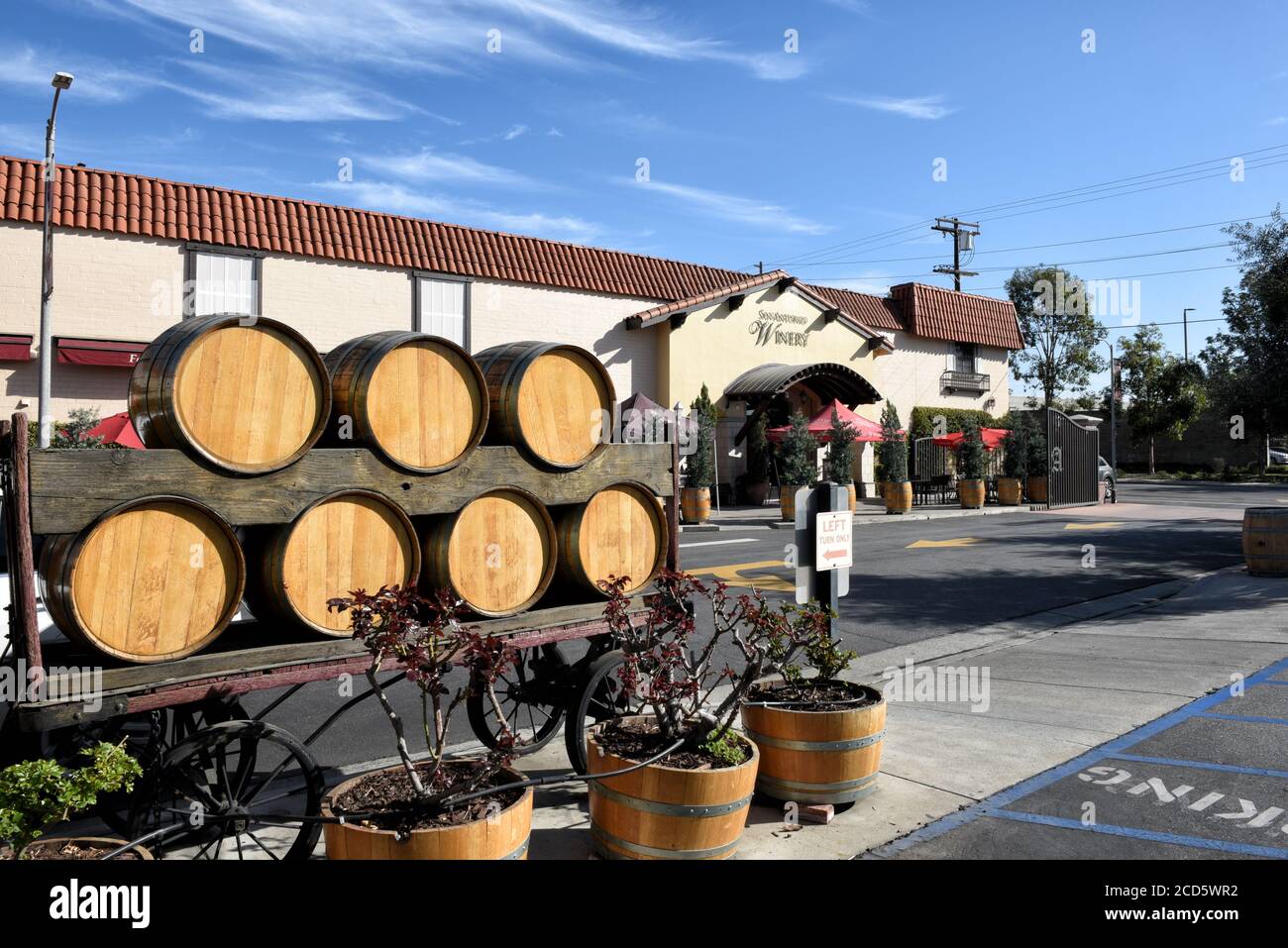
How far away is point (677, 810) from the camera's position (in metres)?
4.01

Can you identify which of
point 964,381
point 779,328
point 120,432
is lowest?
point 120,432

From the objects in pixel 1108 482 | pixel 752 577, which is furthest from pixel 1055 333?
pixel 752 577

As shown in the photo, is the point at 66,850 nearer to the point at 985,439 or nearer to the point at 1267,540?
the point at 1267,540

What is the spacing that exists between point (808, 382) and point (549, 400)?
2679 centimetres

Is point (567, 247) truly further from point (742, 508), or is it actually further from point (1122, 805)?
point (1122, 805)

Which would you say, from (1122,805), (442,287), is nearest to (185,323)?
(1122,805)

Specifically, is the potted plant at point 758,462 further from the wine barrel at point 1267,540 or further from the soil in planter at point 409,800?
the soil in planter at point 409,800

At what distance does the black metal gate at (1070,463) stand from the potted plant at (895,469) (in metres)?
5.10

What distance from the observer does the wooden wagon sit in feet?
11.6

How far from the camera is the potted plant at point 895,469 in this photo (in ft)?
87.9

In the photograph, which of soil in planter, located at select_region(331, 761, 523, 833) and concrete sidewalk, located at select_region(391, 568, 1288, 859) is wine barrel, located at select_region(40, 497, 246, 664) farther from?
concrete sidewalk, located at select_region(391, 568, 1288, 859)

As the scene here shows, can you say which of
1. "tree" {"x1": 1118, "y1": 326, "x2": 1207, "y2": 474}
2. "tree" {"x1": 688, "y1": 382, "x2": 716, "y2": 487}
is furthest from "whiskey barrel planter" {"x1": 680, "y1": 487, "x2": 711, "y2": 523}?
"tree" {"x1": 1118, "y1": 326, "x2": 1207, "y2": 474}
